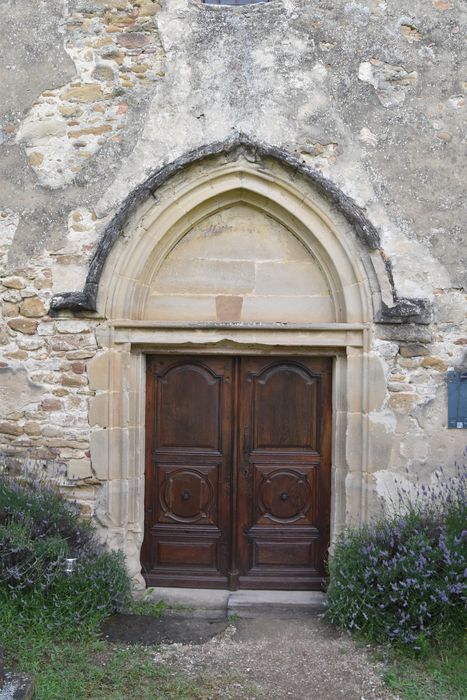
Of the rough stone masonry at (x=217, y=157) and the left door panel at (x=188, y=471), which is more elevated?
the rough stone masonry at (x=217, y=157)

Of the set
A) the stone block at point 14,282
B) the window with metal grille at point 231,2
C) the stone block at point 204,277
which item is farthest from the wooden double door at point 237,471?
the window with metal grille at point 231,2

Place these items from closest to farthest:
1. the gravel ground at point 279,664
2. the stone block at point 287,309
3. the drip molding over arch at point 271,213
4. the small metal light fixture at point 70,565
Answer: the gravel ground at point 279,664, the small metal light fixture at point 70,565, the drip molding over arch at point 271,213, the stone block at point 287,309

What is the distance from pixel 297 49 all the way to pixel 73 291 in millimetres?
2484

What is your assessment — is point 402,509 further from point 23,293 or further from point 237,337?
point 23,293

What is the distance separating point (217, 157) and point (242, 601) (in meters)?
3.37

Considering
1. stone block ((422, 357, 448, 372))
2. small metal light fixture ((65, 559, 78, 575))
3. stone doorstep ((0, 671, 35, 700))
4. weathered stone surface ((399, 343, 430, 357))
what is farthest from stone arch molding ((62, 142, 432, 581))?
stone doorstep ((0, 671, 35, 700))

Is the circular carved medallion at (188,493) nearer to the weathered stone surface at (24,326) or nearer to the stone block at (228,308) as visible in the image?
the stone block at (228,308)

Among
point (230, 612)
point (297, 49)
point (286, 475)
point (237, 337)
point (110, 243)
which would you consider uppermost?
point (297, 49)

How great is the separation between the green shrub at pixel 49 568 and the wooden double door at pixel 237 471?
0.66 meters

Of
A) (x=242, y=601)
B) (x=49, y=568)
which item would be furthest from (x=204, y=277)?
(x=242, y=601)

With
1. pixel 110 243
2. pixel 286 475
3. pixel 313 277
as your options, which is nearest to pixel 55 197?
pixel 110 243

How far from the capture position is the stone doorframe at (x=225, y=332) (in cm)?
480

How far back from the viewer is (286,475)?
511cm

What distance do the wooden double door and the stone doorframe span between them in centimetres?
19
